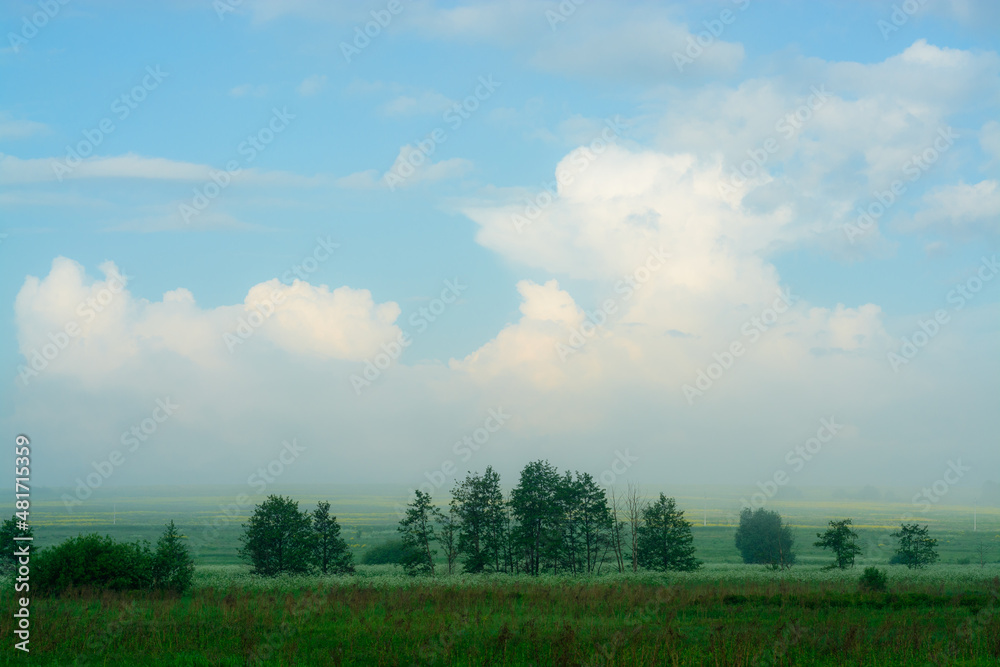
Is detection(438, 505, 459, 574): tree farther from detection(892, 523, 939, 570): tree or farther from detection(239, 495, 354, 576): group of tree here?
detection(892, 523, 939, 570): tree

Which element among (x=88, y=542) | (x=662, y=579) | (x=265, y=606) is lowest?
(x=662, y=579)

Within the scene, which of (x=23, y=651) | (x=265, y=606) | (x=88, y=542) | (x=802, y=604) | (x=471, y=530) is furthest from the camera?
(x=471, y=530)

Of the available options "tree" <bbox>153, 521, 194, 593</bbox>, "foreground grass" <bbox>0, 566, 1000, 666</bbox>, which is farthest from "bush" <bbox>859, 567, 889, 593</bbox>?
"tree" <bbox>153, 521, 194, 593</bbox>

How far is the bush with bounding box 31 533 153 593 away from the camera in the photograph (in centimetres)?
2933

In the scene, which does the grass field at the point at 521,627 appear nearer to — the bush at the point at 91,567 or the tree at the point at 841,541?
the bush at the point at 91,567

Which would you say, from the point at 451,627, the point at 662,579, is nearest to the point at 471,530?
the point at 662,579

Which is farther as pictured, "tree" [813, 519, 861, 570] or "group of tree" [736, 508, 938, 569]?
"group of tree" [736, 508, 938, 569]

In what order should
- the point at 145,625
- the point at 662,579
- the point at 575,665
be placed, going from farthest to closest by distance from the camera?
the point at 662,579
the point at 145,625
the point at 575,665

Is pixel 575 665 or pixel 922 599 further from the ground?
pixel 575 665

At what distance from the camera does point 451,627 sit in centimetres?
2045

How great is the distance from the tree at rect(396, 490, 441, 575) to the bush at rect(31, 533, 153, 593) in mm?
23430

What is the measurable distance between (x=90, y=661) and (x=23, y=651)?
2.06 meters

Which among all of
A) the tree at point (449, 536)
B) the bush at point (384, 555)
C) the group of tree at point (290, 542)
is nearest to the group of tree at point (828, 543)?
the tree at point (449, 536)

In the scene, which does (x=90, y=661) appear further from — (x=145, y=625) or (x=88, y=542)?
(x=88, y=542)
